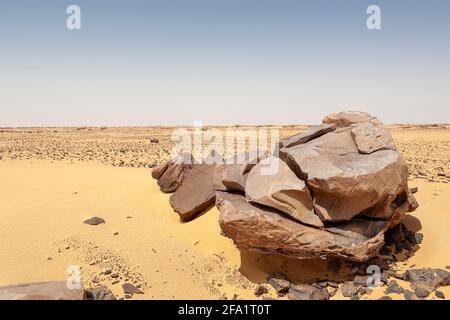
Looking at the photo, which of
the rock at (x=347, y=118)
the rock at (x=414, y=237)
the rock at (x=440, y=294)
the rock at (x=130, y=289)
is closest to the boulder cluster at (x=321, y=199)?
the rock at (x=347, y=118)

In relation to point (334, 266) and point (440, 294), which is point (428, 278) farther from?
point (334, 266)

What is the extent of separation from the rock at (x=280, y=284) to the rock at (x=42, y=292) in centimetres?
→ 351

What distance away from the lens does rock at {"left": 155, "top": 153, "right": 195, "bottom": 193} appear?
39.3 feet

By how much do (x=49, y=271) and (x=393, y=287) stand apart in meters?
7.04

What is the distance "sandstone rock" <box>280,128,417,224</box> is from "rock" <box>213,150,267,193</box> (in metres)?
0.76

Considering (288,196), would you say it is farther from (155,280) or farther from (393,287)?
(155,280)

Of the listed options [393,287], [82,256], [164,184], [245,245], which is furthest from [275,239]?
[164,184]

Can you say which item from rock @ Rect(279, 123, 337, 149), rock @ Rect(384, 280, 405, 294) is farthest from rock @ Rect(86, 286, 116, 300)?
rock @ Rect(384, 280, 405, 294)

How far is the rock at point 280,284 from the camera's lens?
6902 millimetres

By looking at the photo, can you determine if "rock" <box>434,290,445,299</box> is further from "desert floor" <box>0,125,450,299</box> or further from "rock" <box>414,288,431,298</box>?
"desert floor" <box>0,125,450,299</box>

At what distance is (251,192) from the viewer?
7.18 metres

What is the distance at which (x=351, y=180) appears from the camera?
6.40 m

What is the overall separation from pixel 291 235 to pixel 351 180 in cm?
148

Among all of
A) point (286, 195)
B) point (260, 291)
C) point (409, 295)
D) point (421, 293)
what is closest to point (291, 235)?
point (286, 195)
